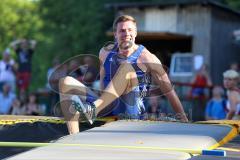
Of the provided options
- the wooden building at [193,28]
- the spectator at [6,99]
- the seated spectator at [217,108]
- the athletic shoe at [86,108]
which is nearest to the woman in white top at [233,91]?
the seated spectator at [217,108]

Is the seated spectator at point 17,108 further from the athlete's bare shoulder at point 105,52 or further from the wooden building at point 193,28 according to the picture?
the athlete's bare shoulder at point 105,52

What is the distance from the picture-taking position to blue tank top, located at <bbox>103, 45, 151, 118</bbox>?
5.15 metres

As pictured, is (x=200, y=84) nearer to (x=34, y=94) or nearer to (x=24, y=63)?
(x=34, y=94)

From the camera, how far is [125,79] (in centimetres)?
498

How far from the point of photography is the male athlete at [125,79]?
4.97 m

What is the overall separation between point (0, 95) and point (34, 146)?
9.93m

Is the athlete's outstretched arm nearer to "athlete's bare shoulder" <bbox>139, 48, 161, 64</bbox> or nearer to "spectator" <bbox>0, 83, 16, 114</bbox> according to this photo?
"athlete's bare shoulder" <bbox>139, 48, 161, 64</bbox>

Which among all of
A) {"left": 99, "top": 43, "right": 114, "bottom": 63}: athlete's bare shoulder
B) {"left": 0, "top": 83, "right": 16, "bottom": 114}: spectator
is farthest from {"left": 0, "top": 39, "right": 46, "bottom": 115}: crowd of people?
{"left": 99, "top": 43, "right": 114, "bottom": 63}: athlete's bare shoulder

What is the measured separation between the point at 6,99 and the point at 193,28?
786 centimetres

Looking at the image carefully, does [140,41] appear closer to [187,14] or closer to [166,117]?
[187,14]

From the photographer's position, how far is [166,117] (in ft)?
16.6

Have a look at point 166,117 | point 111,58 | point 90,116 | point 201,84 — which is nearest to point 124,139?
point 90,116

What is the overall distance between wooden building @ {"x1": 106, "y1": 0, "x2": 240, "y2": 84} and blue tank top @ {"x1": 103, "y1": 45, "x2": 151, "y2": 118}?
1292 centimetres

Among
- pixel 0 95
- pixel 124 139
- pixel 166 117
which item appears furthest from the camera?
pixel 0 95
